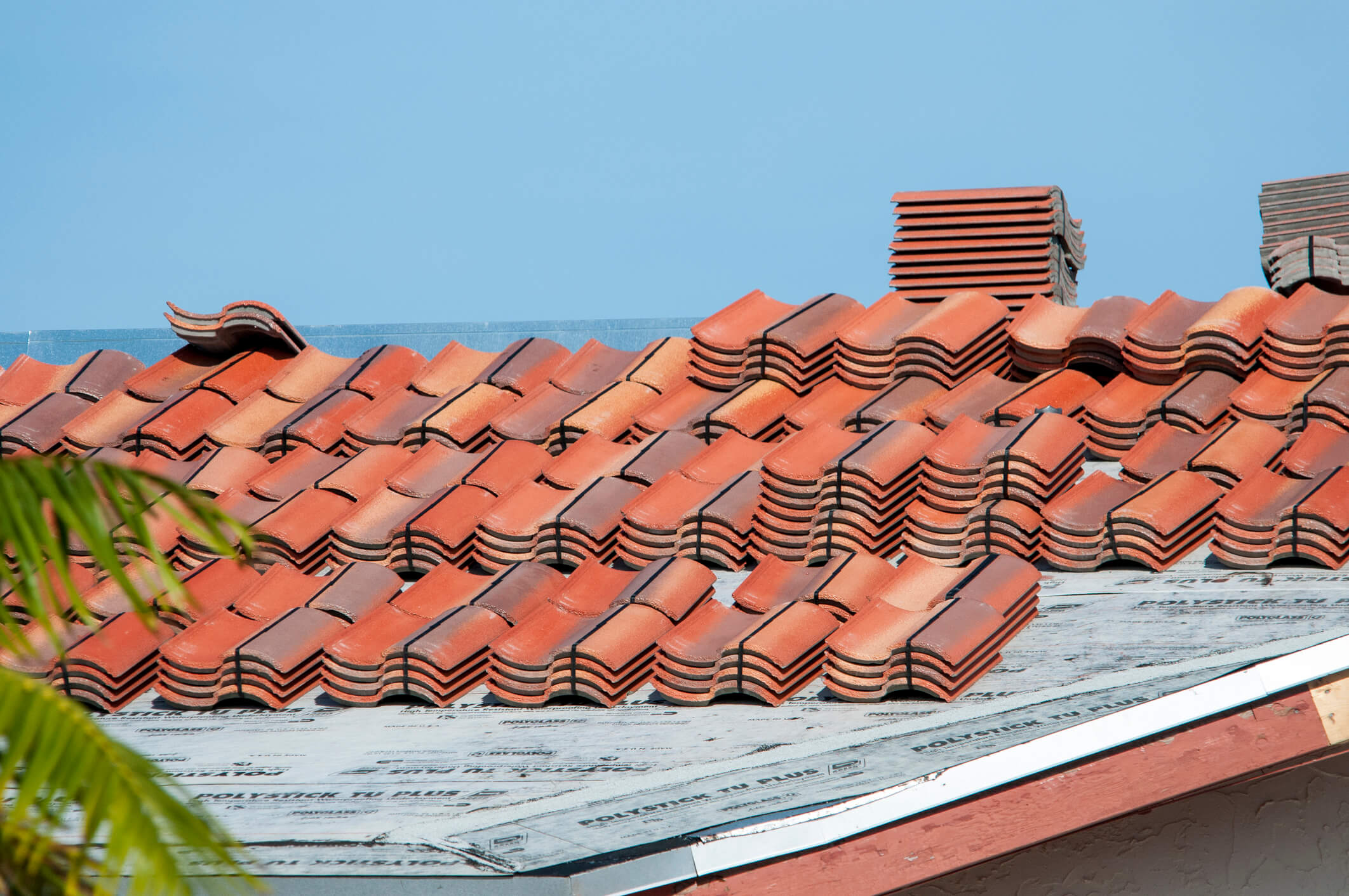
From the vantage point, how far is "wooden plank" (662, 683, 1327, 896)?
4.00 meters

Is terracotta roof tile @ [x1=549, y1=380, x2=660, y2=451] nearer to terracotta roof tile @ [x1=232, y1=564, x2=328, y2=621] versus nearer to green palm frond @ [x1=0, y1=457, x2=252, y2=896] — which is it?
terracotta roof tile @ [x1=232, y1=564, x2=328, y2=621]

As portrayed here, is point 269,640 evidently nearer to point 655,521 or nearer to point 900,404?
point 655,521

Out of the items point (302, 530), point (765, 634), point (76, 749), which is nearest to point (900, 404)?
point (765, 634)

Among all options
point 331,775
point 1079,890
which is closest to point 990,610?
point 1079,890

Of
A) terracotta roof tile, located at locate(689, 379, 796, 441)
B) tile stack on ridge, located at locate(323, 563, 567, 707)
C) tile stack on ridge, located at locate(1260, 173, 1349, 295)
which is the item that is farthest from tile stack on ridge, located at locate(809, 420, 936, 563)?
tile stack on ridge, located at locate(1260, 173, 1349, 295)

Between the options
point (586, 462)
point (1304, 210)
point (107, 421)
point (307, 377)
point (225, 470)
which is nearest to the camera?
point (586, 462)

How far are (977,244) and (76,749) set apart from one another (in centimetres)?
1027

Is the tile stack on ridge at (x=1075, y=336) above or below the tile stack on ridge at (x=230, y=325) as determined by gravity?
below

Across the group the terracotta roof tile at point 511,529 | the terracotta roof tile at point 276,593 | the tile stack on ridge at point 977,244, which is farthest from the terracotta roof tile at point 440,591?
the tile stack on ridge at point 977,244

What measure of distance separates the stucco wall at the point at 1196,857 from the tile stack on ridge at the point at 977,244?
7145 mm

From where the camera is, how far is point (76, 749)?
225cm

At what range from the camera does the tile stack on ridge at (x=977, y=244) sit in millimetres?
11680

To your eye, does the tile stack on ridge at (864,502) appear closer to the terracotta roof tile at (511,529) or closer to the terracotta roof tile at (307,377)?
the terracotta roof tile at (511,529)

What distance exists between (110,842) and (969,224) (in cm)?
1039
